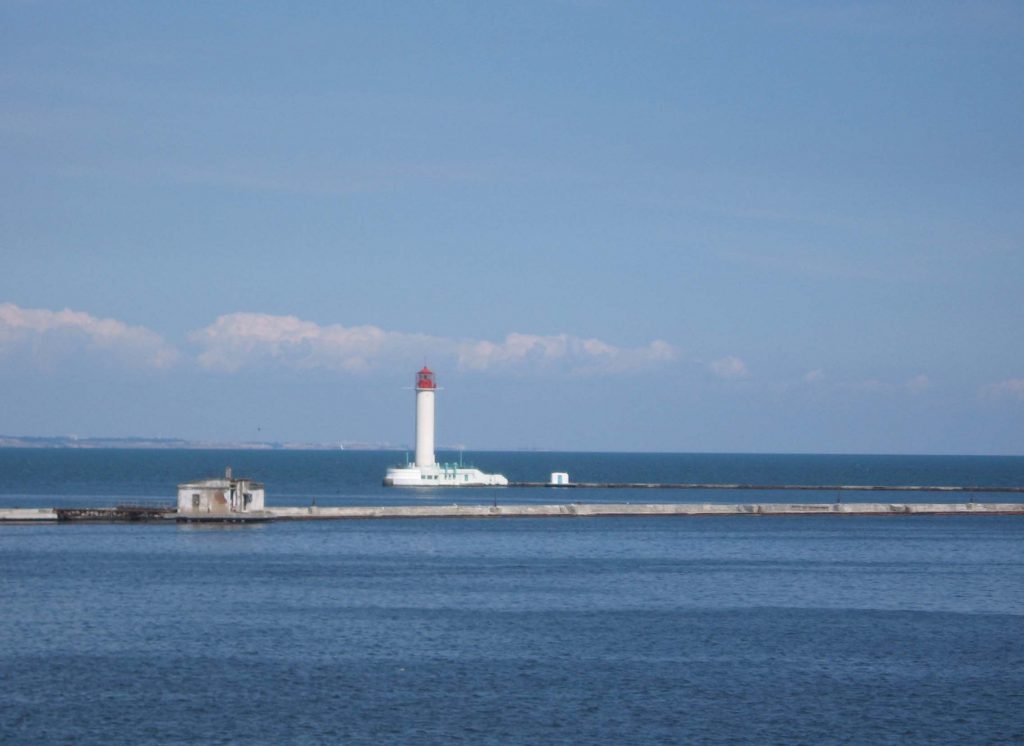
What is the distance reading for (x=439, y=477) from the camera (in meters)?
135

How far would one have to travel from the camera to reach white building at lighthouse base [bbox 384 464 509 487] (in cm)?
13475

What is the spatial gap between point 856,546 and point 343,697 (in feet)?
173

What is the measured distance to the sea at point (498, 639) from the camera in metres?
34.4

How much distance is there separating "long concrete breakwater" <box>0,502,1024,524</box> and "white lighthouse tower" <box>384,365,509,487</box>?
2775 cm

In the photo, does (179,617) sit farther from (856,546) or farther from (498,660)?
(856,546)

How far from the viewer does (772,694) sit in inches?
1495

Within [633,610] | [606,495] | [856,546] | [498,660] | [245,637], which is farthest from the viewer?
[606,495]

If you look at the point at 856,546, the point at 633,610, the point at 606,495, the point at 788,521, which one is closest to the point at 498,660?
the point at 633,610

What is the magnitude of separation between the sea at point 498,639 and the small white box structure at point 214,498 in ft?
7.74

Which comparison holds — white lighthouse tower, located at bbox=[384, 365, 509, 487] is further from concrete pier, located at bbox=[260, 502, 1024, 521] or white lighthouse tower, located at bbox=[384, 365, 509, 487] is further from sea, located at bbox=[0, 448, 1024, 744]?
sea, located at bbox=[0, 448, 1024, 744]

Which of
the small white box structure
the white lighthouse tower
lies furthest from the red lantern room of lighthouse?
the small white box structure

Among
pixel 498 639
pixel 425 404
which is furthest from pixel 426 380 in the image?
pixel 498 639

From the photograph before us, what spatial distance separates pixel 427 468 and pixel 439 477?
147 centimetres

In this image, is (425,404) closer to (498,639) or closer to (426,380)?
(426,380)
